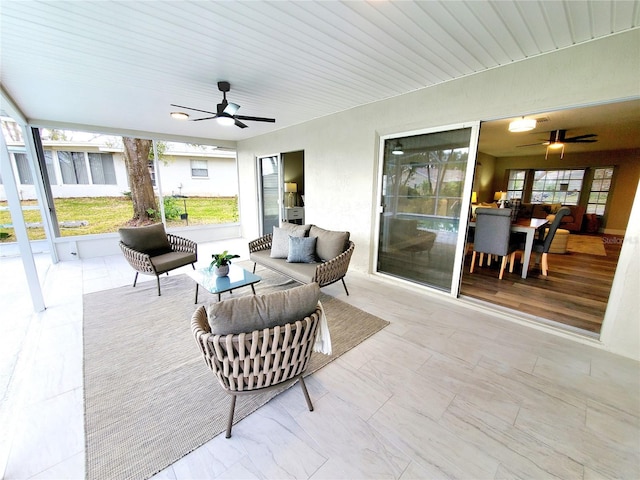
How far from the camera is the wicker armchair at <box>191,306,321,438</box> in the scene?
4.41ft

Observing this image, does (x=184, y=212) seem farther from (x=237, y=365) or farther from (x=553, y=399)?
(x=553, y=399)

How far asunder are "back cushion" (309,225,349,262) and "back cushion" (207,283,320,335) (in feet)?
6.06

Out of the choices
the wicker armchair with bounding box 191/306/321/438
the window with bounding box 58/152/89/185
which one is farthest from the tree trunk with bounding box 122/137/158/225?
the wicker armchair with bounding box 191/306/321/438

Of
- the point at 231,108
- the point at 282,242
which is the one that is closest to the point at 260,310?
the point at 282,242

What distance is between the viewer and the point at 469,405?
5.64 ft

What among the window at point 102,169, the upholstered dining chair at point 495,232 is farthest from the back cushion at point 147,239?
the upholstered dining chair at point 495,232

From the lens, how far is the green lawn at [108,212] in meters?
4.75

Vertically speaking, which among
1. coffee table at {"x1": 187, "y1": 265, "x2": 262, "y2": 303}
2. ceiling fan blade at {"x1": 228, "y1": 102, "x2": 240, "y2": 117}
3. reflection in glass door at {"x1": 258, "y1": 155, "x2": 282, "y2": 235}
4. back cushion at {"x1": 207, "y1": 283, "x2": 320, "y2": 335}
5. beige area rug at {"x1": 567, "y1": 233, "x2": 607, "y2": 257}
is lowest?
beige area rug at {"x1": 567, "y1": 233, "x2": 607, "y2": 257}

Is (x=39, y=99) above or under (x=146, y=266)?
above

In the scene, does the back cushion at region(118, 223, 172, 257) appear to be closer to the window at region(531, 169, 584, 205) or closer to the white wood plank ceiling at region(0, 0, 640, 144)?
the white wood plank ceiling at region(0, 0, 640, 144)

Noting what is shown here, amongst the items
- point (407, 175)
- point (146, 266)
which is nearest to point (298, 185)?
point (407, 175)

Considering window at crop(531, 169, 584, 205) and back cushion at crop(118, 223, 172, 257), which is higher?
window at crop(531, 169, 584, 205)

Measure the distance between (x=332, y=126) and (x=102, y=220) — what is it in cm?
526

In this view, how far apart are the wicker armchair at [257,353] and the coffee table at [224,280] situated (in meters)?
1.15
